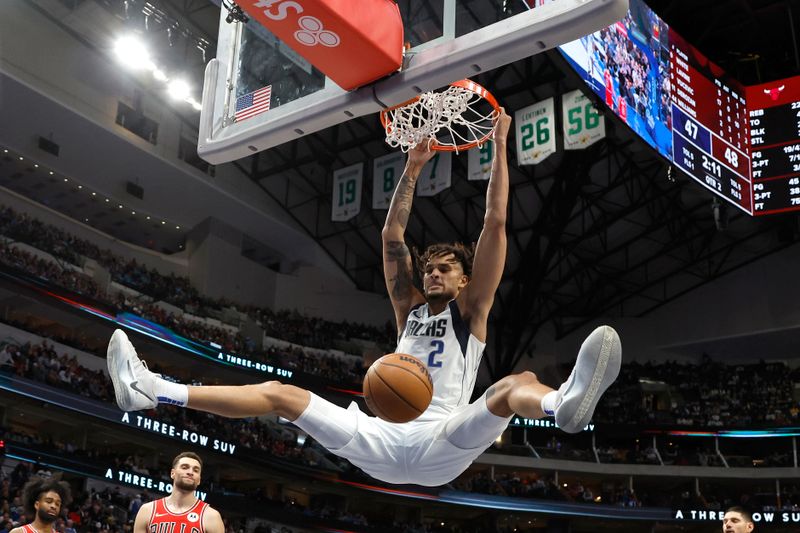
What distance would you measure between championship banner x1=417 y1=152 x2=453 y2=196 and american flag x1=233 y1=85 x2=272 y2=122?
44.5ft

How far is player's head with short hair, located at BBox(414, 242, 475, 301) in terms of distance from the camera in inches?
227

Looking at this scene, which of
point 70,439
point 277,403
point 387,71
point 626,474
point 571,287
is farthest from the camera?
point 571,287

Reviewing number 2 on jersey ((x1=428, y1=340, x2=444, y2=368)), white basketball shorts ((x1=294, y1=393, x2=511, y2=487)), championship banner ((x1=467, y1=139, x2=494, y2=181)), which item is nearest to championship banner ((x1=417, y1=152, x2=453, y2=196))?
championship banner ((x1=467, y1=139, x2=494, y2=181))

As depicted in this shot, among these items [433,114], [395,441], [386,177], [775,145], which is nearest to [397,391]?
[395,441]

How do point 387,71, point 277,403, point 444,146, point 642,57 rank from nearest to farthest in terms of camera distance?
point 277,403 < point 387,71 < point 444,146 < point 642,57

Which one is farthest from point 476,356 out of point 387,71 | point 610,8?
point 610,8

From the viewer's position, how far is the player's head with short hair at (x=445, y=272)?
227 inches

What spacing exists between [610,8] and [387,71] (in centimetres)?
143

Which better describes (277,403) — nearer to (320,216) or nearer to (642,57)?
(642,57)

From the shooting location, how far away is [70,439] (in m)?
22.5

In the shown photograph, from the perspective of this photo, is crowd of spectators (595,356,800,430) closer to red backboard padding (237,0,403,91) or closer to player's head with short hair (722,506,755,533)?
player's head with short hair (722,506,755,533)

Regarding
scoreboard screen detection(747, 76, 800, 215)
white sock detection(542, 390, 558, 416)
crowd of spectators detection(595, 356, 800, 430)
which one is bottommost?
white sock detection(542, 390, 558, 416)

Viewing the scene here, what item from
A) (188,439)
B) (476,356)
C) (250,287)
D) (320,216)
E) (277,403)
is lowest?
(277,403)

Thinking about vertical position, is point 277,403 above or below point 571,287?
below
